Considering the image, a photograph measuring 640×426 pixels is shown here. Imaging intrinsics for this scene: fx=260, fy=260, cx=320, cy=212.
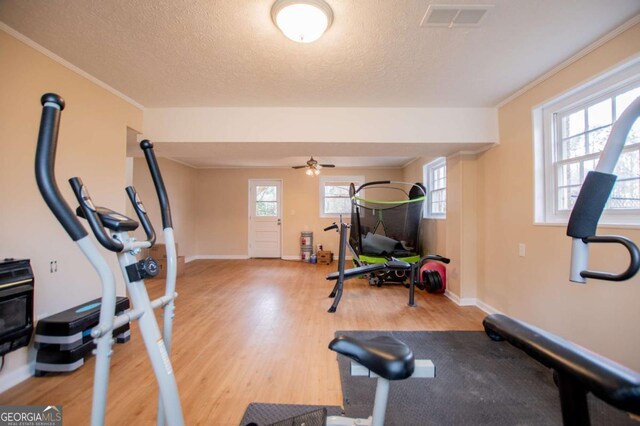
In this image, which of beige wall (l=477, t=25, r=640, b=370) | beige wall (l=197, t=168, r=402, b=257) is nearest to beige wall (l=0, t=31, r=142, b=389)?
beige wall (l=477, t=25, r=640, b=370)

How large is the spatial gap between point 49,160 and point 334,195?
19.5ft

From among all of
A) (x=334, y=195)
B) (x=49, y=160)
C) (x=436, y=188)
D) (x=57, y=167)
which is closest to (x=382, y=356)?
A: (x=49, y=160)

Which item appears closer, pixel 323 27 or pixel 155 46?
pixel 323 27

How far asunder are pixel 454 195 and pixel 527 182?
0.99 m

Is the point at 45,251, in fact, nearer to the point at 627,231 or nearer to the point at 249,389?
the point at 249,389

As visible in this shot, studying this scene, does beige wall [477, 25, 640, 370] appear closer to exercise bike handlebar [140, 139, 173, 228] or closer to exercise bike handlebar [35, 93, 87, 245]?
exercise bike handlebar [140, 139, 173, 228]

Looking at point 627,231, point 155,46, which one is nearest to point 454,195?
point 627,231

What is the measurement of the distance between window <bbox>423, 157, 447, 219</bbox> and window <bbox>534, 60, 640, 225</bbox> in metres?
1.87

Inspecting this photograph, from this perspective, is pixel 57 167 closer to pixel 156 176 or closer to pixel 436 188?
pixel 156 176

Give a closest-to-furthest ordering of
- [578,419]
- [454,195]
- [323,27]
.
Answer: [578,419] → [323,27] → [454,195]

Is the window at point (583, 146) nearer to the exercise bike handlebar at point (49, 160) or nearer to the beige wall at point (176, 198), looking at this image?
the exercise bike handlebar at point (49, 160)

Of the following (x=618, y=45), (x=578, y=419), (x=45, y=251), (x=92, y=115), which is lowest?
(x=578, y=419)

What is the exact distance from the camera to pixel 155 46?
6.11 feet

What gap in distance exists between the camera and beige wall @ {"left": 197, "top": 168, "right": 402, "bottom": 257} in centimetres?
658
